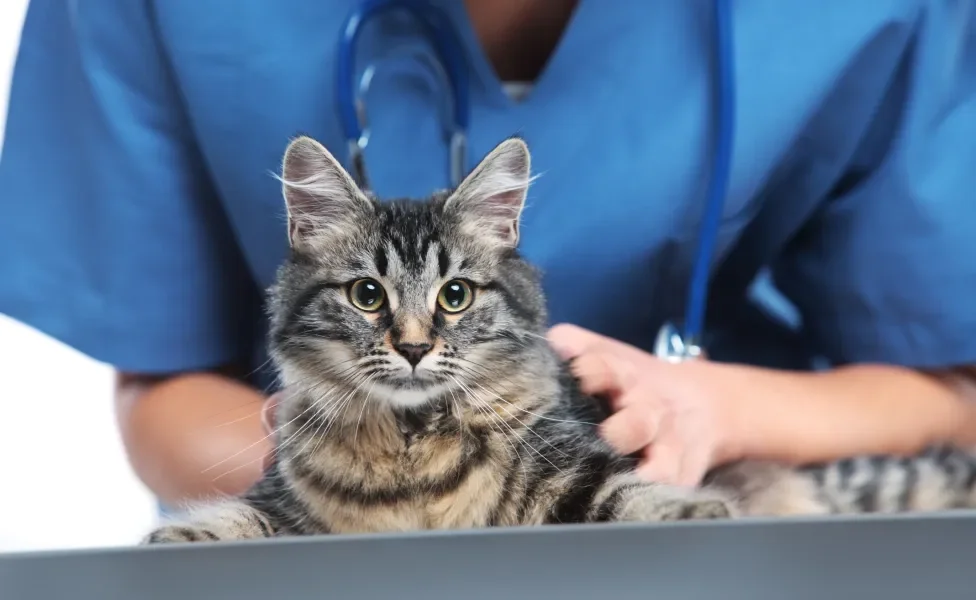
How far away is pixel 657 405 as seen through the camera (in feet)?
1.61

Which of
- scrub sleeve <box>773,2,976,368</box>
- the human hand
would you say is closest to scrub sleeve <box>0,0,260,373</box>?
the human hand

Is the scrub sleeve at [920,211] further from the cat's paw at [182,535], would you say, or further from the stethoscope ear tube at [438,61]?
the cat's paw at [182,535]

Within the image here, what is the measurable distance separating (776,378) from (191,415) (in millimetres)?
425

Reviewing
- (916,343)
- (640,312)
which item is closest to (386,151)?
(640,312)

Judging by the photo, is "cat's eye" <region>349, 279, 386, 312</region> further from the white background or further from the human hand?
the white background

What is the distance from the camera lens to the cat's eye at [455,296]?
374 mm

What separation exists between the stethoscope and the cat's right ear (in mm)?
87

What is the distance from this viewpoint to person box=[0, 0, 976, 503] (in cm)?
52

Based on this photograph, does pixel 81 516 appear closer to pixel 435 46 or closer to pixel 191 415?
pixel 191 415

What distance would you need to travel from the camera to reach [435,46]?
0.51 m

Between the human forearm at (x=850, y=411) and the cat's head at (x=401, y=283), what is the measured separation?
0.28 m

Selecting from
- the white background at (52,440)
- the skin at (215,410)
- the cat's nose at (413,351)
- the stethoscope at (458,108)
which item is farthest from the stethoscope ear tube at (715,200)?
the white background at (52,440)

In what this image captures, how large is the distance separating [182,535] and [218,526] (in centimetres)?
2

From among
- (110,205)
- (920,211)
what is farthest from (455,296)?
(920,211)
